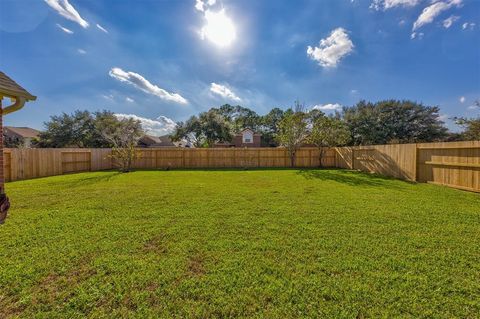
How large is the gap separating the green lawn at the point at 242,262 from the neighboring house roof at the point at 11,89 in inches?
82.9

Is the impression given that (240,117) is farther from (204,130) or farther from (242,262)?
(242,262)

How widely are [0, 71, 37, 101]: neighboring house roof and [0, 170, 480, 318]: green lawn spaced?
211cm

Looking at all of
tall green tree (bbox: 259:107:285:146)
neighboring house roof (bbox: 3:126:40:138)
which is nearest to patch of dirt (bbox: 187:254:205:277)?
tall green tree (bbox: 259:107:285:146)

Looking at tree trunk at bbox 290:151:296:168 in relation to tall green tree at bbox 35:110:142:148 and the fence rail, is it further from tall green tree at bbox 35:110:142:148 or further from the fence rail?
tall green tree at bbox 35:110:142:148

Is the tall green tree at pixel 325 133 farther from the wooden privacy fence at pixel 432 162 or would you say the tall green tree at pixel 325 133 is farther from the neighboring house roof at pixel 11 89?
the neighboring house roof at pixel 11 89

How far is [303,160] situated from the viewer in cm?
1775

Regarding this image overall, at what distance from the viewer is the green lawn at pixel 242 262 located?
1816 millimetres

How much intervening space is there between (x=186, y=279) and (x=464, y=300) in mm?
2619

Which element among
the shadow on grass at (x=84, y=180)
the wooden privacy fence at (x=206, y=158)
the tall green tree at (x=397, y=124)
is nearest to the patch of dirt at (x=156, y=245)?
the shadow on grass at (x=84, y=180)

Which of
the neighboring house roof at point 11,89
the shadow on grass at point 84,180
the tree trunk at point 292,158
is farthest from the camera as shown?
the tree trunk at point 292,158

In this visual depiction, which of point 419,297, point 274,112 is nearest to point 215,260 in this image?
point 419,297

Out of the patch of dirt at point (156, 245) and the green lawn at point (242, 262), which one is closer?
the green lawn at point (242, 262)

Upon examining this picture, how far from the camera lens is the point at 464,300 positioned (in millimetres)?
1837

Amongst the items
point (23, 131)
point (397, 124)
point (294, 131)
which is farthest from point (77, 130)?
point (397, 124)
